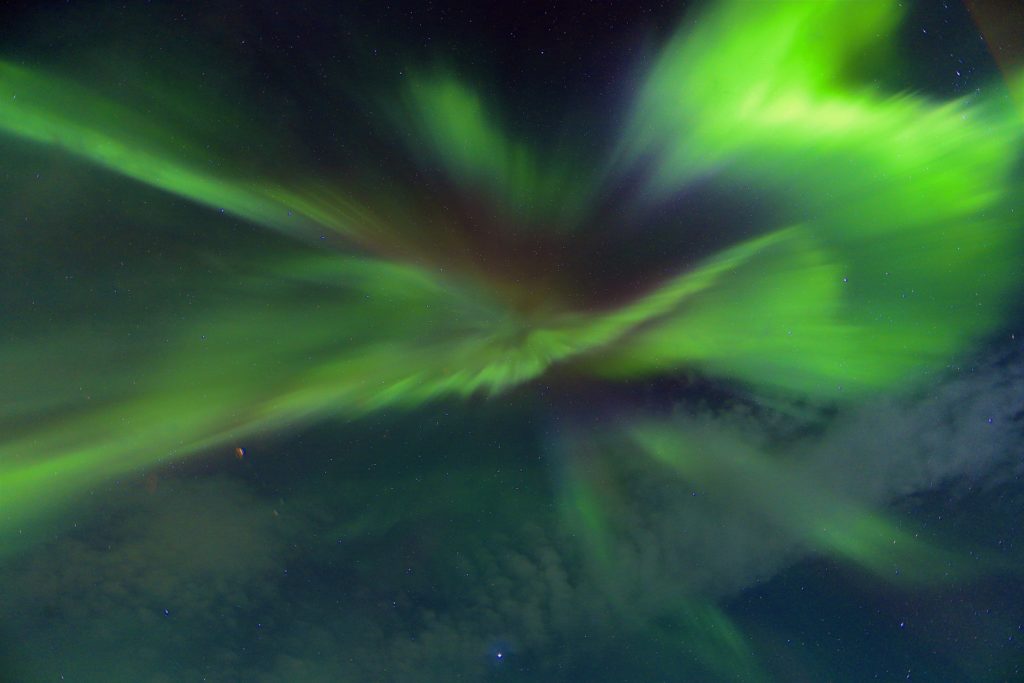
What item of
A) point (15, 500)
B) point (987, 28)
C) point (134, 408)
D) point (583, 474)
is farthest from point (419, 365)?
point (987, 28)

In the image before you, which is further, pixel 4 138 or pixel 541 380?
pixel 541 380

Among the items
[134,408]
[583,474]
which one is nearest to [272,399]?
[134,408]

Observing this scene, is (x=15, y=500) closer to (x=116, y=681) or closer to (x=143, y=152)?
(x=116, y=681)

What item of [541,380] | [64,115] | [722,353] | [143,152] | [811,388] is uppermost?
[64,115]

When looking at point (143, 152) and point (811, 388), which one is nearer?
point (143, 152)

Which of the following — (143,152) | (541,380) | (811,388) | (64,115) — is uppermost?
(64,115)

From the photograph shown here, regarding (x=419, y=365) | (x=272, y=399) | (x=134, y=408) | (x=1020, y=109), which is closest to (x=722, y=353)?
(x=419, y=365)

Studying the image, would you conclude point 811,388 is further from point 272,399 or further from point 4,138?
point 4,138

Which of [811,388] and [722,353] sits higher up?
[722,353]

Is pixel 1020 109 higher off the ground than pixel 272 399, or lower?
lower
